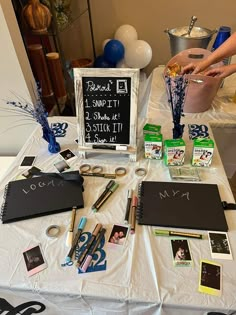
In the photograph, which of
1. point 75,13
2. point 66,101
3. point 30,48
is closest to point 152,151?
point 30,48

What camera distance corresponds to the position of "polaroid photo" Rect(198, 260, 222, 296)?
1.75 feet

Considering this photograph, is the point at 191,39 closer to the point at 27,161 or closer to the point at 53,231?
the point at 27,161

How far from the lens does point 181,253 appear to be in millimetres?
603

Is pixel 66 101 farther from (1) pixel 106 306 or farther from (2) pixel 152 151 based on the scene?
(1) pixel 106 306

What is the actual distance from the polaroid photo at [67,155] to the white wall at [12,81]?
0.59 metres

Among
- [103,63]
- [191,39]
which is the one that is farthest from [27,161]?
[103,63]

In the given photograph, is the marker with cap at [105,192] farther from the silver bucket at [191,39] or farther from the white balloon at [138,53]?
the white balloon at [138,53]

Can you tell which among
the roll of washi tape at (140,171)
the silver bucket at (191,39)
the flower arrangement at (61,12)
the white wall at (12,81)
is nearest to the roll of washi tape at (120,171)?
the roll of washi tape at (140,171)

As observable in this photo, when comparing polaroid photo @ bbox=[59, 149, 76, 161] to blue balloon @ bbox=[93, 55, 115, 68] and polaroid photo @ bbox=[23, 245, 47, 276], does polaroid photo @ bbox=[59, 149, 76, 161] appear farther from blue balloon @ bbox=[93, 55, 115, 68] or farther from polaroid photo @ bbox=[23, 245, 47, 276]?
blue balloon @ bbox=[93, 55, 115, 68]

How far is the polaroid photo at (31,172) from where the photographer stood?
2.75 feet

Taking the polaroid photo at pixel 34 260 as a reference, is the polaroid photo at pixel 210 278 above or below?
above

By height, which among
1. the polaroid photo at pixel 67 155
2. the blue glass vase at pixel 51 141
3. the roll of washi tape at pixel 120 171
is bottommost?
the roll of washi tape at pixel 120 171

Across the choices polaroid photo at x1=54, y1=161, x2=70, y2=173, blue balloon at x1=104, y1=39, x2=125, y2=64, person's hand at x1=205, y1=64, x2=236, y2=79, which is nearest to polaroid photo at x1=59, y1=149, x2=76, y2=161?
polaroid photo at x1=54, y1=161, x2=70, y2=173

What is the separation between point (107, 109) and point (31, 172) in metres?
0.35
